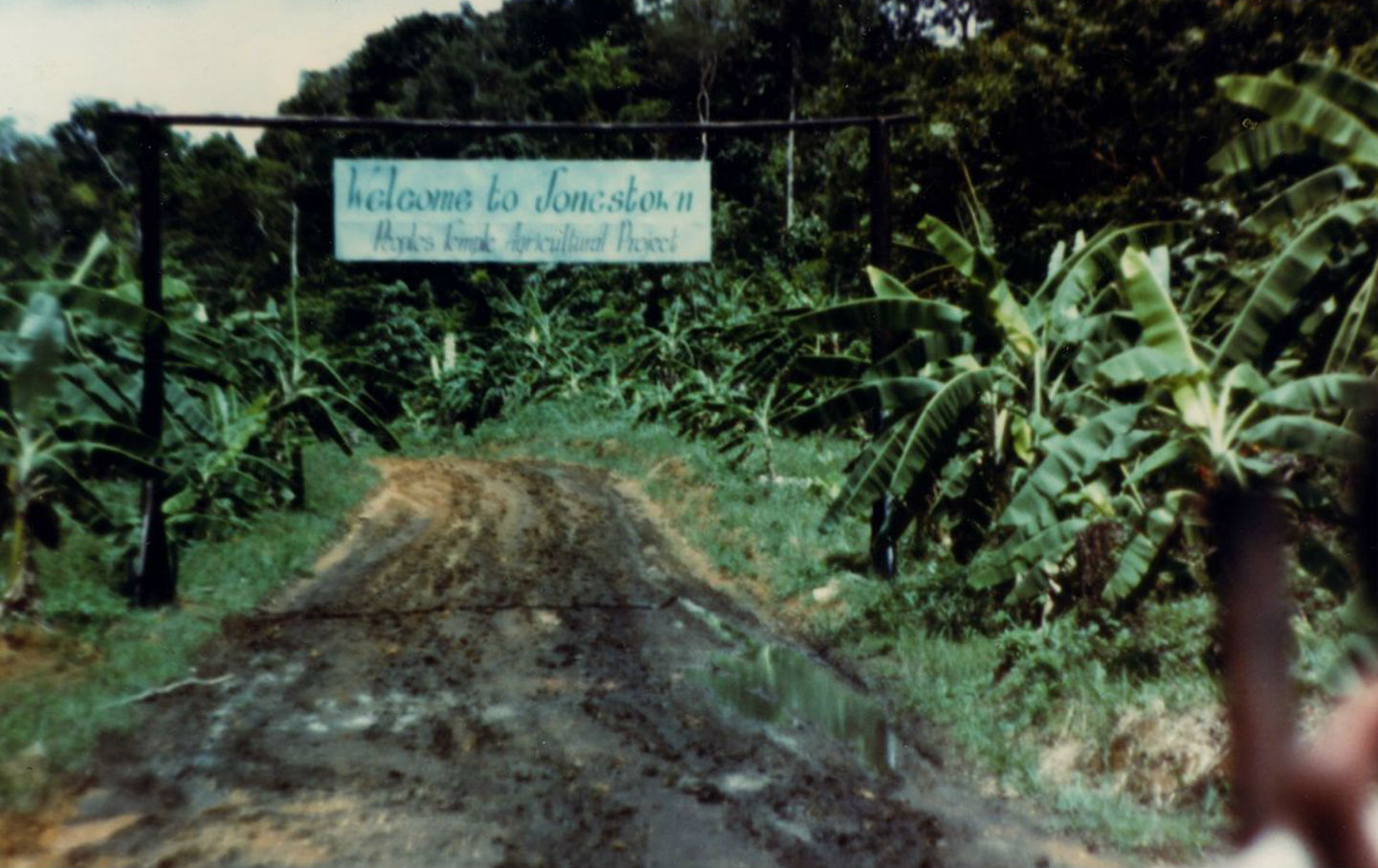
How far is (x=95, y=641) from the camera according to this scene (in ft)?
27.7

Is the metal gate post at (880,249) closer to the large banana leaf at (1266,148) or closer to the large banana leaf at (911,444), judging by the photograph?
the large banana leaf at (911,444)

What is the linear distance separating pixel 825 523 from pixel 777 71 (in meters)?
28.8

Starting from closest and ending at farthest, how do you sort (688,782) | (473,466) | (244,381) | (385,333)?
(688,782) < (244,381) < (473,466) < (385,333)

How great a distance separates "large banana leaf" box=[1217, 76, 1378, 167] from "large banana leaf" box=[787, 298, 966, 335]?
2.25 metres

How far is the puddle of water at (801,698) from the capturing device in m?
7.10

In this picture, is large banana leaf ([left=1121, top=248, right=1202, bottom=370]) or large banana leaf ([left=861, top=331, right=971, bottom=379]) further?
large banana leaf ([left=861, top=331, right=971, bottom=379])

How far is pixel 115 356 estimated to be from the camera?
1030 cm

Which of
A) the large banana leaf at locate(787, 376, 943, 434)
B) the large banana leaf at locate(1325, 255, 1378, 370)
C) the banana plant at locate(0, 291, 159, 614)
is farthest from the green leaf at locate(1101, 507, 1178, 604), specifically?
the banana plant at locate(0, 291, 159, 614)

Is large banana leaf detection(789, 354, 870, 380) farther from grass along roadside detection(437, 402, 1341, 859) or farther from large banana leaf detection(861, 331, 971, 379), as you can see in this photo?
grass along roadside detection(437, 402, 1341, 859)

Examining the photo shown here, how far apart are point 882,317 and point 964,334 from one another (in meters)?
0.77

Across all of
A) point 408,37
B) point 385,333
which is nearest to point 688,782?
point 385,333

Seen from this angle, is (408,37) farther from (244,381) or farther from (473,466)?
(244,381)

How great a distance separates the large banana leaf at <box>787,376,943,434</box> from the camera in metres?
8.80

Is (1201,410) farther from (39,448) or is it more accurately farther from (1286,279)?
(39,448)
